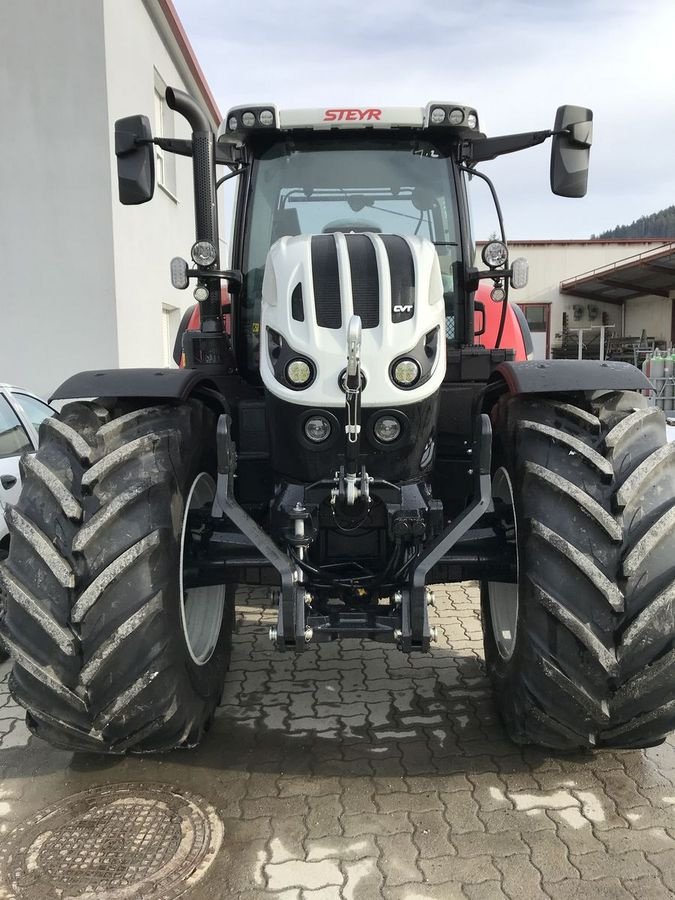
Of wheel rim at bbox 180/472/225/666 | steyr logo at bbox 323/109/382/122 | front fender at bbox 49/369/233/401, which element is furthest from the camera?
steyr logo at bbox 323/109/382/122

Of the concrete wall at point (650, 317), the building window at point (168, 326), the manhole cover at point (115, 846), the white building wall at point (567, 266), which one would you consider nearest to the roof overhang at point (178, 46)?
the building window at point (168, 326)

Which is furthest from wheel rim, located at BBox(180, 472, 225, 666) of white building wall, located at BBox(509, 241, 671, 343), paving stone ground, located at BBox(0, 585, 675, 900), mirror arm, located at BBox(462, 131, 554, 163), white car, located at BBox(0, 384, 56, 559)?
white building wall, located at BBox(509, 241, 671, 343)

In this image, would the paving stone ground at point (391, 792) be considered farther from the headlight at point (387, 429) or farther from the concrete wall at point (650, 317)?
the concrete wall at point (650, 317)

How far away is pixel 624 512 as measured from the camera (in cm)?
236

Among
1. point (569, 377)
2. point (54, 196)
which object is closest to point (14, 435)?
point (569, 377)

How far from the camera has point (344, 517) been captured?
8.65ft

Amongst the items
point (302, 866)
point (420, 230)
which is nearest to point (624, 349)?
point (420, 230)

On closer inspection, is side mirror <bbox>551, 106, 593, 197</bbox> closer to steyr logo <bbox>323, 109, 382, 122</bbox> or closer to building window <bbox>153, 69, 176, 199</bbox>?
steyr logo <bbox>323, 109, 382, 122</bbox>

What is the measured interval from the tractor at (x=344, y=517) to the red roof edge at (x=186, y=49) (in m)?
9.58

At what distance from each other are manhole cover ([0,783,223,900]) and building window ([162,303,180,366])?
9638mm

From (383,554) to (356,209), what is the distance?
183 centimetres

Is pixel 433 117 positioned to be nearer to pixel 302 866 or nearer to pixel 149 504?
pixel 149 504

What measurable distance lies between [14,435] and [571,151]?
145 inches

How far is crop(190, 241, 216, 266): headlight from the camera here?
3.26m
